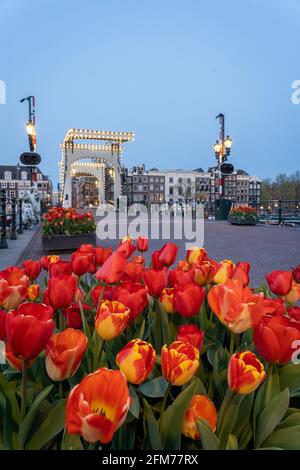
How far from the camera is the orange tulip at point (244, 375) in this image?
72 cm

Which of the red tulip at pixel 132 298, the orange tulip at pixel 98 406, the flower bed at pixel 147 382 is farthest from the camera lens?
the red tulip at pixel 132 298

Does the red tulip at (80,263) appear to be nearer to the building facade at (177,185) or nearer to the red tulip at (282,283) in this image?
the red tulip at (282,283)

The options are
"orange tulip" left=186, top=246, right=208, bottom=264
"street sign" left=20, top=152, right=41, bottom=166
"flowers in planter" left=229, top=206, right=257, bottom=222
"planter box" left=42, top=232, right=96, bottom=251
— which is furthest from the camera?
"flowers in planter" left=229, top=206, right=257, bottom=222

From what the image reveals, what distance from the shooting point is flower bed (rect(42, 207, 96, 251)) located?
8.32 meters

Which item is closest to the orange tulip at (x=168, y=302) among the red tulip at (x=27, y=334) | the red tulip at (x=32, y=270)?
the red tulip at (x=27, y=334)

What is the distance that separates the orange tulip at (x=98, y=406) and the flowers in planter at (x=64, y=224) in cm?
790

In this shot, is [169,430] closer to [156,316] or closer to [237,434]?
[237,434]

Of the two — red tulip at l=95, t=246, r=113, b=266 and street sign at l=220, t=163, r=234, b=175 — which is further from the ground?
street sign at l=220, t=163, r=234, b=175

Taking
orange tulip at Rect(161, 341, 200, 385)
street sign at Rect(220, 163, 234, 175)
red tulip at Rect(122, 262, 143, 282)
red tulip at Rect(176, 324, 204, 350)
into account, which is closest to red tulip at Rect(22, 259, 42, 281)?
red tulip at Rect(122, 262, 143, 282)

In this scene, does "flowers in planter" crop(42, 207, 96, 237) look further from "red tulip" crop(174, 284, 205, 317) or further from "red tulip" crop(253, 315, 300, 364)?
"red tulip" crop(253, 315, 300, 364)

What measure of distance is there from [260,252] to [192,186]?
7408cm

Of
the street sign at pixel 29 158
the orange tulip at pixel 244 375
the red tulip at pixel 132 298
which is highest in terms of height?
the street sign at pixel 29 158

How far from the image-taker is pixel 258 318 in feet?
2.89

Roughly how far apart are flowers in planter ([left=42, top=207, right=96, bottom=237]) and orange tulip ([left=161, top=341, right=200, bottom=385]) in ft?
25.5
